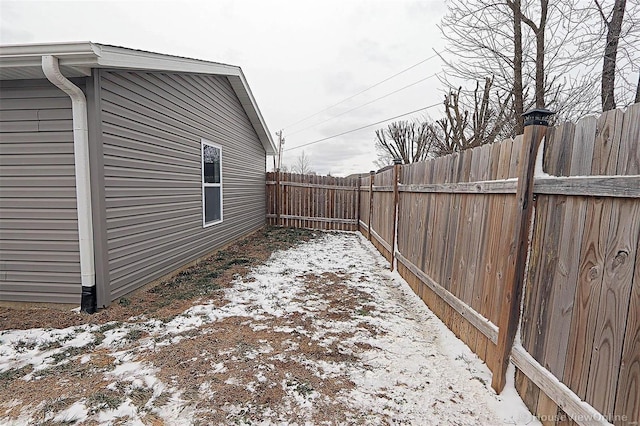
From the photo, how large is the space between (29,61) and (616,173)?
181 inches

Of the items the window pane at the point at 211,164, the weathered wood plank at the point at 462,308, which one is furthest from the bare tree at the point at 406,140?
the weathered wood plank at the point at 462,308

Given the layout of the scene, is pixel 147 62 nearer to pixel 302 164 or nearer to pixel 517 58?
pixel 517 58

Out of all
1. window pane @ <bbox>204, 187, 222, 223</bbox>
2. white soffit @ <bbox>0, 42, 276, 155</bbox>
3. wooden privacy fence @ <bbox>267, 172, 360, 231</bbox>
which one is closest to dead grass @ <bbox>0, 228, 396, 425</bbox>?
window pane @ <bbox>204, 187, 222, 223</bbox>

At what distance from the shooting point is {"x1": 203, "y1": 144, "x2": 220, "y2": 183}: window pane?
5.94 m

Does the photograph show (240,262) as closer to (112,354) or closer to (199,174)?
(199,174)

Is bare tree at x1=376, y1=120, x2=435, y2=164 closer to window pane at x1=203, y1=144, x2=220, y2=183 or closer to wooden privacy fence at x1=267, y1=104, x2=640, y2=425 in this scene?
window pane at x1=203, y1=144, x2=220, y2=183

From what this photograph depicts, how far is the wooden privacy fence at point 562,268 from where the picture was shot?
128 cm

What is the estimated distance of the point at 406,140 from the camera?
23109mm

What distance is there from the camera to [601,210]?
1.40 meters

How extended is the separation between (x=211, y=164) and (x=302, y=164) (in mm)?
36788

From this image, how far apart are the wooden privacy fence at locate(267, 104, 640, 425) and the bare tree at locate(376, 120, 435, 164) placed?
62.6ft

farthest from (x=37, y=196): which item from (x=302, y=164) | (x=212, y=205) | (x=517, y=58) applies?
(x=302, y=164)

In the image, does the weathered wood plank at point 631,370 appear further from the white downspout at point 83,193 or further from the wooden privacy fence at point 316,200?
the wooden privacy fence at point 316,200

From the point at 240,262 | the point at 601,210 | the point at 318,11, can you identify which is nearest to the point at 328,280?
the point at 240,262
